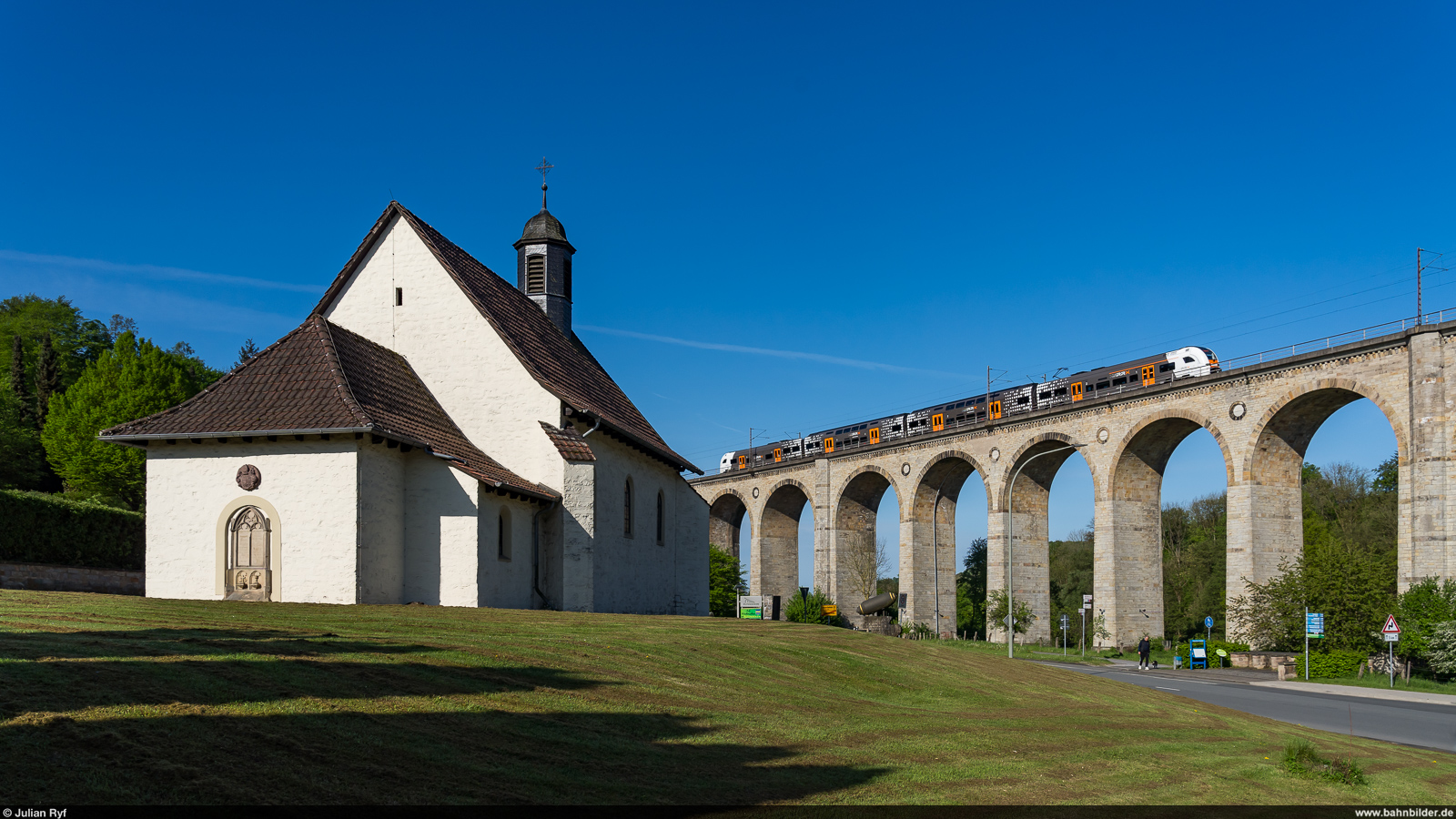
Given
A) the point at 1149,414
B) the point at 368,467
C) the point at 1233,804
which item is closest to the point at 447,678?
the point at 1233,804

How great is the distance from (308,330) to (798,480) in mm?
51946

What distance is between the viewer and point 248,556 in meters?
19.9

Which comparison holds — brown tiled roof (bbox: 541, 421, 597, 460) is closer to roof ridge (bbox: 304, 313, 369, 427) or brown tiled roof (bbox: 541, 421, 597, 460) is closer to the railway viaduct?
roof ridge (bbox: 304, 313, 369, 427)

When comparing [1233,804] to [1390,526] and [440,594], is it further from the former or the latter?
[1390,526]

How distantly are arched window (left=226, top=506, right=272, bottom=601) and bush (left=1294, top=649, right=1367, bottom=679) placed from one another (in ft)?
110

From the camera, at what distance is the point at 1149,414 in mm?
46844

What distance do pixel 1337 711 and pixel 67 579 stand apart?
32.1m

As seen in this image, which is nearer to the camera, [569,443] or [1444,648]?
[569,443]

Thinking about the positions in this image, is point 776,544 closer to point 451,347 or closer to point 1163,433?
point 1163,433

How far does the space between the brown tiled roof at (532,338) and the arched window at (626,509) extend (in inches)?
51.8

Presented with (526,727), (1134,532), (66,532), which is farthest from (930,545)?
(526,727)

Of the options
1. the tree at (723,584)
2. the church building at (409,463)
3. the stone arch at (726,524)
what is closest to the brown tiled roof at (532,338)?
the church building at (409,463)

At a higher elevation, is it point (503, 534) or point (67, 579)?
point (503, 534)

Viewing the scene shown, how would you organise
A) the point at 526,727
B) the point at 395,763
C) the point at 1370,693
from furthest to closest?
the point at 1370,693
the point at 526,727
the point at 395,763
